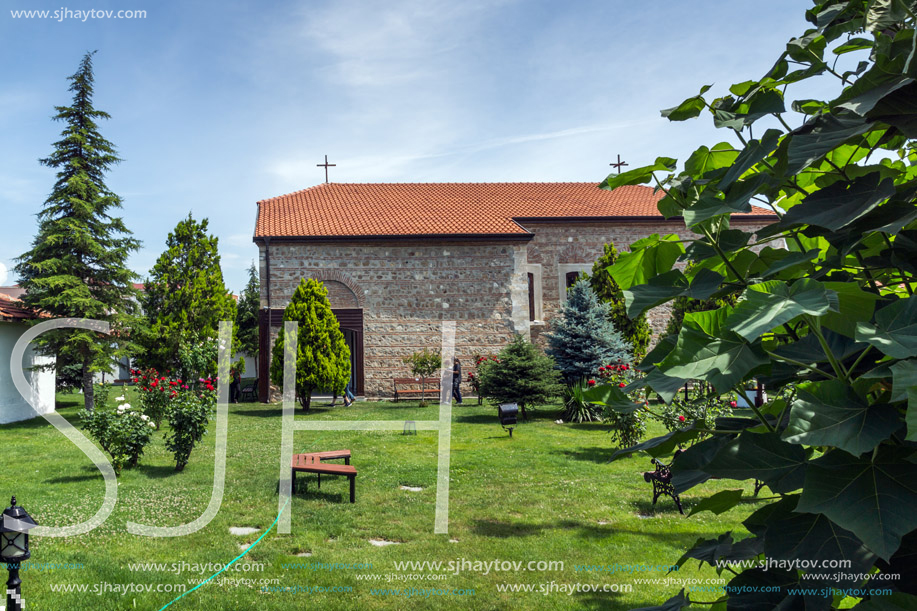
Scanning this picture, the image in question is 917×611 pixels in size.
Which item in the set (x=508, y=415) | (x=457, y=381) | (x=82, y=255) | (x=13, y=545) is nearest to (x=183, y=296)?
(x=82, y=255)

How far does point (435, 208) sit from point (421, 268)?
3071mm

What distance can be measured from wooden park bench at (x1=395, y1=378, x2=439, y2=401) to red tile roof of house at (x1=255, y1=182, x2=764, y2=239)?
4660mm

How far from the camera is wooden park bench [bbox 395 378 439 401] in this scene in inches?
693

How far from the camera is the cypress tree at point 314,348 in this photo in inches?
607

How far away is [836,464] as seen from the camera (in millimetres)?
759

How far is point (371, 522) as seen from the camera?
6.16 m

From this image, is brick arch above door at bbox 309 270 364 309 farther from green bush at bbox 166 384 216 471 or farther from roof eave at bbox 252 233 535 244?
green bush at bbox 166 384 216 471

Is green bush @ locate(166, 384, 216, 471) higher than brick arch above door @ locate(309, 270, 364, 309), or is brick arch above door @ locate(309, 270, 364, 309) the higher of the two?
brick arch above door @ locate(309, 270, 364, 309)

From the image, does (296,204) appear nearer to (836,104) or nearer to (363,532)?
(363,532)

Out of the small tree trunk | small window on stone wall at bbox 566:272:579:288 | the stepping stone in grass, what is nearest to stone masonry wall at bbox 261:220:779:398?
small window on stone wall at bbox 566:272:579:288

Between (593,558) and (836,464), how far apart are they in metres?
4.85

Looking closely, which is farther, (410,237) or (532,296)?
(532,296)

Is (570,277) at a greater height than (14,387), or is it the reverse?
(570,277)

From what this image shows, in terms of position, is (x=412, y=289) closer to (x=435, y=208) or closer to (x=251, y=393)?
(x=435, y=208)
